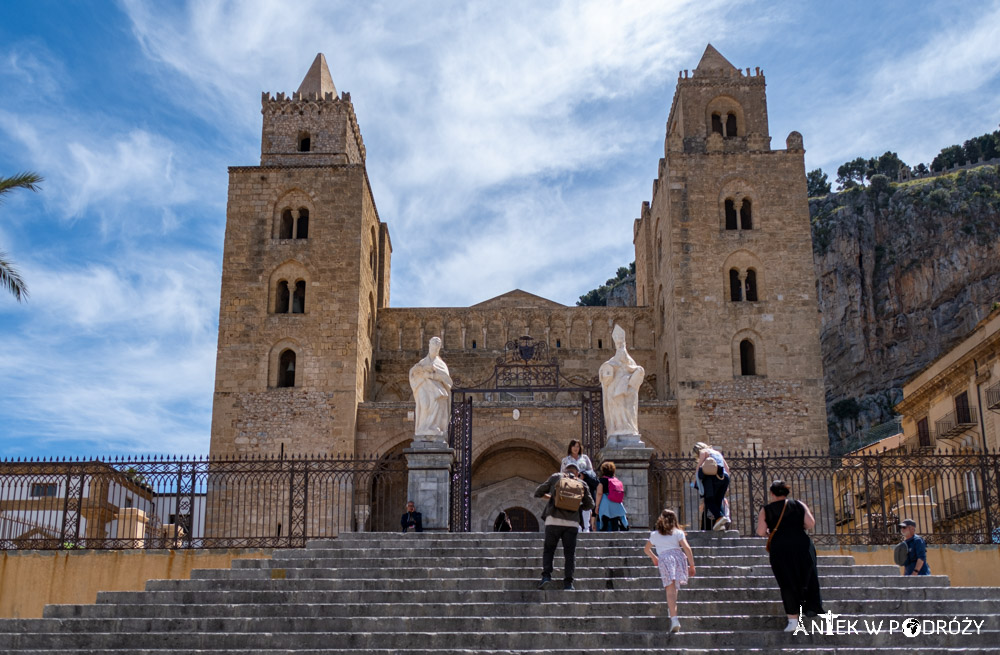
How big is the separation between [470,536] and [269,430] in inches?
708

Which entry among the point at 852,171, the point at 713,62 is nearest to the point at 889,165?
the point at 852,171

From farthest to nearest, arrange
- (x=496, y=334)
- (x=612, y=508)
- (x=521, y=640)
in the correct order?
1. (x=496, y=334)
2. (x=612, y=508)
3. (x=521, y=640)

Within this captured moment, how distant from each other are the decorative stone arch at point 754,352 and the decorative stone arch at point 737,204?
10.9 ft

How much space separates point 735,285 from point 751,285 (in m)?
0.56

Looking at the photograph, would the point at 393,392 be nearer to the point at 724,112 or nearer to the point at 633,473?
the point at 724,112

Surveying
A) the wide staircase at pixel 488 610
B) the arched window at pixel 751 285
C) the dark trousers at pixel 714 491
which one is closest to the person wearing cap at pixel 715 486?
the dark trousers at pixel 714 491

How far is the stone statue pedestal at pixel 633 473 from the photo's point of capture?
13562 mm

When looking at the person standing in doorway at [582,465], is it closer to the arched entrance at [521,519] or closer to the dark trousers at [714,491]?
the dark trousers at [714,491]

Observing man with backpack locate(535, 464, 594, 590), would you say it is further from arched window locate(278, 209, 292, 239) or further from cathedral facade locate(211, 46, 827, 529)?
arched window locate(278, 209, 292, 239)

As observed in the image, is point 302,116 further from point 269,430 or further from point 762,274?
point 762,274

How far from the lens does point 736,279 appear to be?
31016 millimetres

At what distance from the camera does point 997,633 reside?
8422 millimetres

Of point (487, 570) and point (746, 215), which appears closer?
point (487, 570)

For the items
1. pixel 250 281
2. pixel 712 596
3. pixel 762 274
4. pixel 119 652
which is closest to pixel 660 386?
pixel 762 274
